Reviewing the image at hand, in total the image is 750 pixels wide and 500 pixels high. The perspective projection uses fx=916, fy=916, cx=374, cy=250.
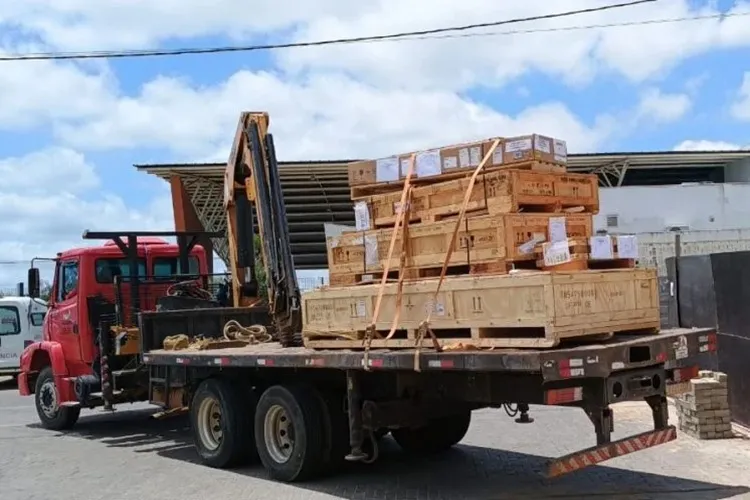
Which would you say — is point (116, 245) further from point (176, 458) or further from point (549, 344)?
point (549, 344)

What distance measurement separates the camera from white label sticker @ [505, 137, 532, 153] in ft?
24.0

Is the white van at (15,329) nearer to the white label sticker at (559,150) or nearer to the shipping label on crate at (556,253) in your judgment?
the white label sticker at (559,150)

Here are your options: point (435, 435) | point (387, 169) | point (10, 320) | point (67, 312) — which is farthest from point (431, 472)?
point (10, 320)

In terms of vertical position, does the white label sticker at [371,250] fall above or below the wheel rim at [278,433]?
above

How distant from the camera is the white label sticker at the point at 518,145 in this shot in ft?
24.0

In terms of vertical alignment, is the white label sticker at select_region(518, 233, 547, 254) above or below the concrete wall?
below

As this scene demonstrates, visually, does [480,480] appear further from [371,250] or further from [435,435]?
[371,250]

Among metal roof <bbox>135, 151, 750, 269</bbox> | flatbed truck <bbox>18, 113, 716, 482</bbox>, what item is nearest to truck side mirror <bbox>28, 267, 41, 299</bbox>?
flatbed truck <bbox>18, 113, 716, 482</bbox>

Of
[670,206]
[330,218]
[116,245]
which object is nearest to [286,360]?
[116,245]

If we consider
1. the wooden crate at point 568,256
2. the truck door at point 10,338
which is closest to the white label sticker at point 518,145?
the wooden crate at point 568,256

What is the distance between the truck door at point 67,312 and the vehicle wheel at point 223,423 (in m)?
3.32

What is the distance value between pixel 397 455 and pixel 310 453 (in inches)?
74.5

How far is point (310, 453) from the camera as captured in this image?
860cm

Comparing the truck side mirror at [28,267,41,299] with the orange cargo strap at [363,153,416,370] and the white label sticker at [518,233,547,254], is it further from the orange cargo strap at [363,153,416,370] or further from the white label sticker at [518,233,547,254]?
the white label sticker at [518,233,547,254]
